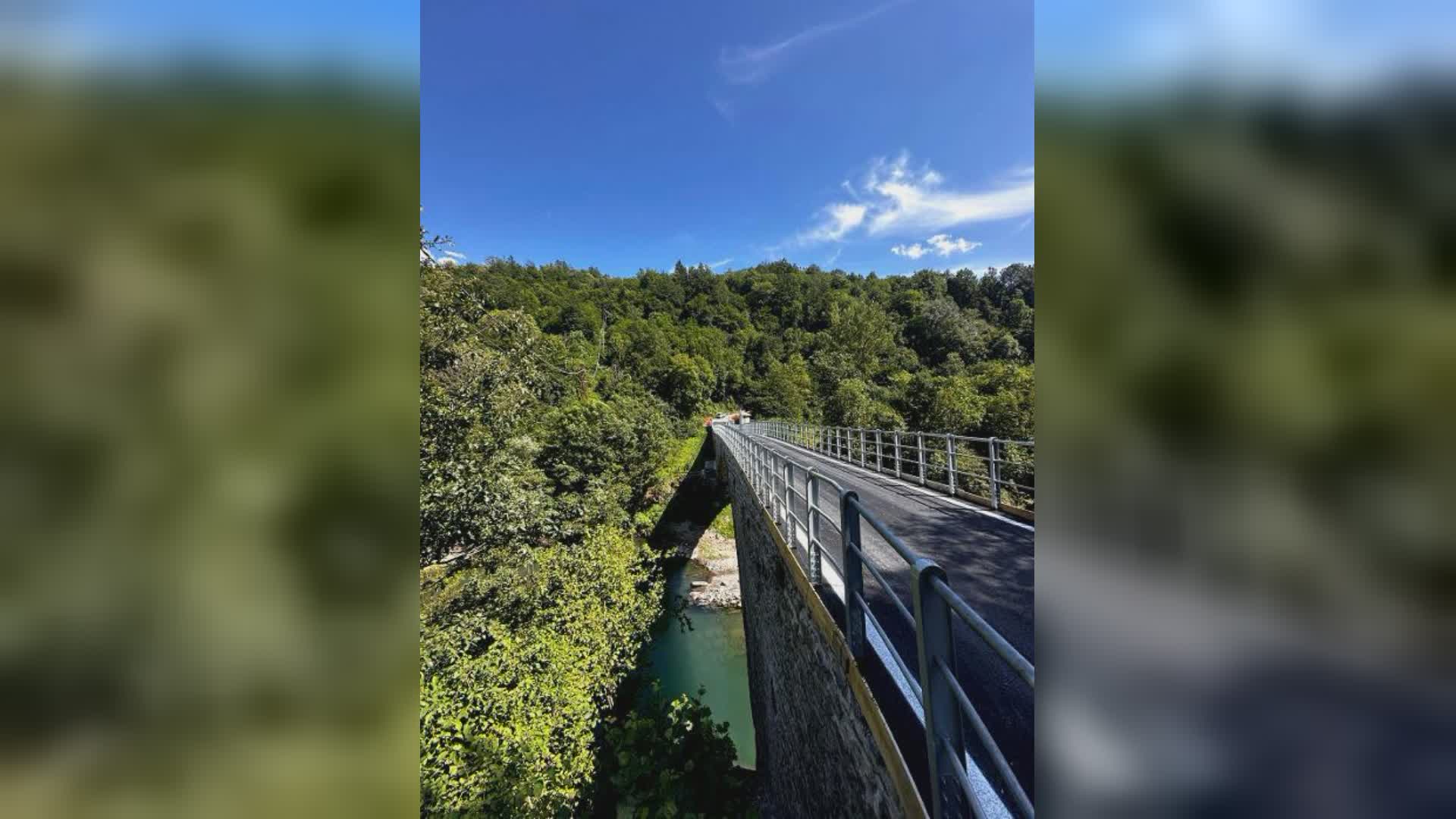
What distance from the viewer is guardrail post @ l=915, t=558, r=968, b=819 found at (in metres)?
2.06

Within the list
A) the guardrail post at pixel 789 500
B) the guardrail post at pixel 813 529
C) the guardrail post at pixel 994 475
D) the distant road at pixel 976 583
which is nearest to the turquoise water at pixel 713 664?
the distant road at pixel 976 583

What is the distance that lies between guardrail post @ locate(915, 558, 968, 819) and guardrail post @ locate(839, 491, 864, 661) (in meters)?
1.01

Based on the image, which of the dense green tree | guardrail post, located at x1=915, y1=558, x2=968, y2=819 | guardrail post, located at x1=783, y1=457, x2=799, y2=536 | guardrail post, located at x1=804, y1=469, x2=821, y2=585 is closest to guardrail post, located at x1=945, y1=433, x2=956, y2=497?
guardrail post, located at x1=783, y1=457, x2=799, y2=536

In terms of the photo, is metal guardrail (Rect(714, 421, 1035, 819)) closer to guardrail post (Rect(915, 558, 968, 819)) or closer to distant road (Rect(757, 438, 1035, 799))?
guardrail post (Rect(915, 558, 968, 819))

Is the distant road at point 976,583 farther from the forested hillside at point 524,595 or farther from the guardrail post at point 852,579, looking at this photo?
the forested hillside at point 524,595
